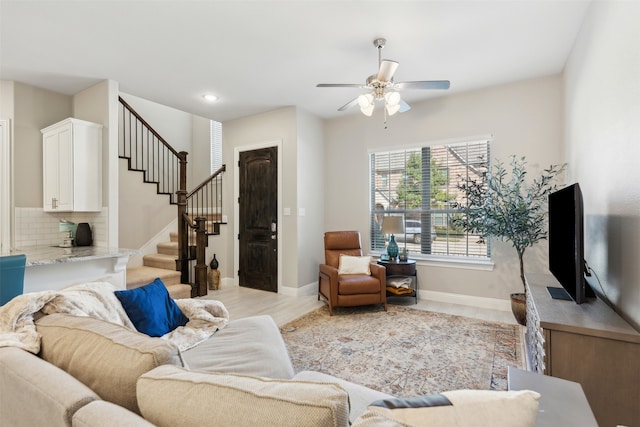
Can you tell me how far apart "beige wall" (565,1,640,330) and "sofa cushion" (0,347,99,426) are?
232cm

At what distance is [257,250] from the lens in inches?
197

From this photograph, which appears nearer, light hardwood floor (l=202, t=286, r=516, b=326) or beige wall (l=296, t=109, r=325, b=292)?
light hardwood floor (l=202, t=286, r=516, b=326)

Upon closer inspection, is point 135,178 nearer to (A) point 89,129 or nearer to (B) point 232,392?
(A) point 89,129

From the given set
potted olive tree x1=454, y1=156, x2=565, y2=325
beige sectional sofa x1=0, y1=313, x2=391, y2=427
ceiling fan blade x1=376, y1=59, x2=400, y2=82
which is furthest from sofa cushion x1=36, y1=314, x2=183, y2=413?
potted olive tree x1=454, y1=156, x2=565, y2=325

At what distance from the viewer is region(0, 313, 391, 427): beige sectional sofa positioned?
0.66 metres

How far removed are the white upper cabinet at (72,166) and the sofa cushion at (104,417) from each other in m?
3.48

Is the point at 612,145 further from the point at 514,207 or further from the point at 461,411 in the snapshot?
the point at 461,411

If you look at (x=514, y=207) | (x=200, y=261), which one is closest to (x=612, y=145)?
(x=514, y=207)

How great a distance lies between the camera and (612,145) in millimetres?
1896

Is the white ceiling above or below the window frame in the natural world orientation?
above

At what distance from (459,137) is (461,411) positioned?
4.13m

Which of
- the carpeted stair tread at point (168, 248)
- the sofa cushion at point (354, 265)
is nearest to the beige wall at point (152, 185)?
the carpeted stair tread at point (168, 248)

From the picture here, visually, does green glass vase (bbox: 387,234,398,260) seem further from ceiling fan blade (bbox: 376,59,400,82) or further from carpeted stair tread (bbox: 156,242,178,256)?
carpeted stair tread (bbox: 156,242,178,256)

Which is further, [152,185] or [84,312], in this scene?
[152,185]
